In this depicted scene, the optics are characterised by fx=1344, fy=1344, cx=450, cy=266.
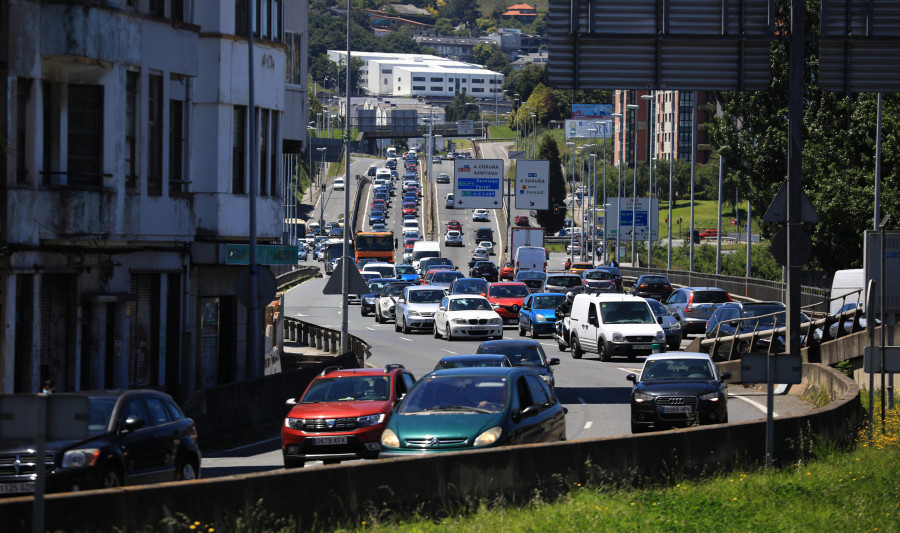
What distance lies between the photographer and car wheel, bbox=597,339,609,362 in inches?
1478

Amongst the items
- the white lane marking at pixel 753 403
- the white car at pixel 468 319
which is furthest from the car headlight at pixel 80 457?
the white car at pixel 468 319

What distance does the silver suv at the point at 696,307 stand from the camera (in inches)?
1870

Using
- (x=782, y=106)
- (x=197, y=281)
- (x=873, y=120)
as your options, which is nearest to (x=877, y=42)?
(x=197, y=281)

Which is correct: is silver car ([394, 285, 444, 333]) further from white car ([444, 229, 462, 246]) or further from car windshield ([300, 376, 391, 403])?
white car ([444, 229, 462, 246])

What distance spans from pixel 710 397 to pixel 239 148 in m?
16.1

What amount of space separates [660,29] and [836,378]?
8.20 meters

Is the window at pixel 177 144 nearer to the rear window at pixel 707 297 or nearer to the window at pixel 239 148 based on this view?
the window at pixel 239 148

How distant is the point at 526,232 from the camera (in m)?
90.1

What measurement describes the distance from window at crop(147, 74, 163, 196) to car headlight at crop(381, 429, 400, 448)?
15.2 m

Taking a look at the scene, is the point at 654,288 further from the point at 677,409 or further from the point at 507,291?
the point at 677,409

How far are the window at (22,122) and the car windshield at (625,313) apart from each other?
57.8ft

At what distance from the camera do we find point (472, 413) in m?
15.3

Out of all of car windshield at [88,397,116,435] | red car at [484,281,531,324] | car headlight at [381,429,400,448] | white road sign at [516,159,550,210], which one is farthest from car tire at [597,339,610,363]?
white road sign at [516,159,550,210]

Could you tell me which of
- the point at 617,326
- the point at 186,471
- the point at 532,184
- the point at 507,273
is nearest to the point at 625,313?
the point at 617,326
